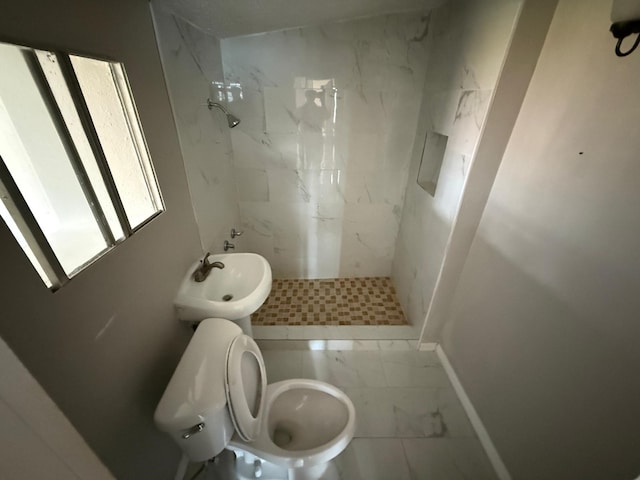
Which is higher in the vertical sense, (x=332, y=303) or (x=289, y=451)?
(x=289, y=451)

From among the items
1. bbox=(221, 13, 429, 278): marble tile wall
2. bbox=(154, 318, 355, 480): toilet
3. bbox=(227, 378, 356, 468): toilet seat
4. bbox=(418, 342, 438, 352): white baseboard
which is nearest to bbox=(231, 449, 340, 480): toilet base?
bbox=(154, 318, 355, 480): toilet

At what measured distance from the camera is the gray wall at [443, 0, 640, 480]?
70cm

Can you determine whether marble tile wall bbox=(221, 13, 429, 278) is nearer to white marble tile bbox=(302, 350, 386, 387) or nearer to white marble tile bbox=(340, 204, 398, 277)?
white marble tile bbox=(340, 204, 398, 277)

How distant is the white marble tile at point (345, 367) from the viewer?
1.60 meters

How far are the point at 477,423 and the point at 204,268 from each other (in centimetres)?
165

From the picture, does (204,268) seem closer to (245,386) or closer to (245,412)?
(245,386)

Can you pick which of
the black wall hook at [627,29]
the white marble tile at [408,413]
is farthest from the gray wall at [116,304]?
the black wall hook at [627,29]

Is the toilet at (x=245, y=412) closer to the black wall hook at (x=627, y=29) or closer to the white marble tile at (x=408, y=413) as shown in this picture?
the white marble tile at (x=408, y=413)

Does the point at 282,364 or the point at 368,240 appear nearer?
the point at 282,364

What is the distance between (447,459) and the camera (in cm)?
124

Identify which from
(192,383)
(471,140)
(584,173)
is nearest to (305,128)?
(471,140)

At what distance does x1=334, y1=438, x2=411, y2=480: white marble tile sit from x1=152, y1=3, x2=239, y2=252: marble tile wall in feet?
4.31

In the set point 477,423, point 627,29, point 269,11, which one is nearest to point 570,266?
point 627,29

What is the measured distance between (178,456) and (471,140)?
6.60ft
